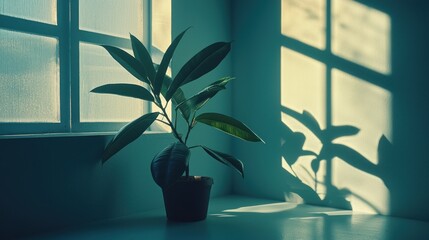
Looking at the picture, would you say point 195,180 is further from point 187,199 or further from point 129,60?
point 129,60

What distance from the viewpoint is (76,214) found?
Result: 2.45 meters

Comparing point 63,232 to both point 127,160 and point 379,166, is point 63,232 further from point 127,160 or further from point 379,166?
point 379,166

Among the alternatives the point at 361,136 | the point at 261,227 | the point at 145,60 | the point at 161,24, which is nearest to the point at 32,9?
the point at 145,60

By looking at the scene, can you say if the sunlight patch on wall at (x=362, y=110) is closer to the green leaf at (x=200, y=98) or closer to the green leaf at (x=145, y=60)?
the green leaf at (x=200, y=98)

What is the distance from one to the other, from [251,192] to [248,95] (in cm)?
68

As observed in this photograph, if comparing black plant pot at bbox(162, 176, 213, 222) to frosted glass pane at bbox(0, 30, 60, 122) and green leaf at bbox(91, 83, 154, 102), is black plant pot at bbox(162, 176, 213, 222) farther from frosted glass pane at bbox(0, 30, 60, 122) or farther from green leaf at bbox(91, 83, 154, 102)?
frosted glass pane at bbox(0, 30, 60, 122)

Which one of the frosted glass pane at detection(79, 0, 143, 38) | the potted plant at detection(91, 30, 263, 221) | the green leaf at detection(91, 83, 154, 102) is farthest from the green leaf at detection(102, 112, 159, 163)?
the frosted glass pane at detection(79, 0, 143, 38)

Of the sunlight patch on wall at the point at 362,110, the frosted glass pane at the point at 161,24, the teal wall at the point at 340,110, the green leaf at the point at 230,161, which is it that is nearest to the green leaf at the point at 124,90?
the green leaf at the point at 230,161

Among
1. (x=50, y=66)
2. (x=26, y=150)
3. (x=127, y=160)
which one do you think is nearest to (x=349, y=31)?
(x=127, y=160)

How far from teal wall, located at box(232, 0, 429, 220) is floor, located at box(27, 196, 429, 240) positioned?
0.19 metres

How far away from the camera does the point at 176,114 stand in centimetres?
244

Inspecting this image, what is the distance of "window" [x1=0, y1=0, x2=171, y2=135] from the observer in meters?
2.33

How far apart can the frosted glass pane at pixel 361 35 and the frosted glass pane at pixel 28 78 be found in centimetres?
163

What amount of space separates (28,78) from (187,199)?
3.34 ft
